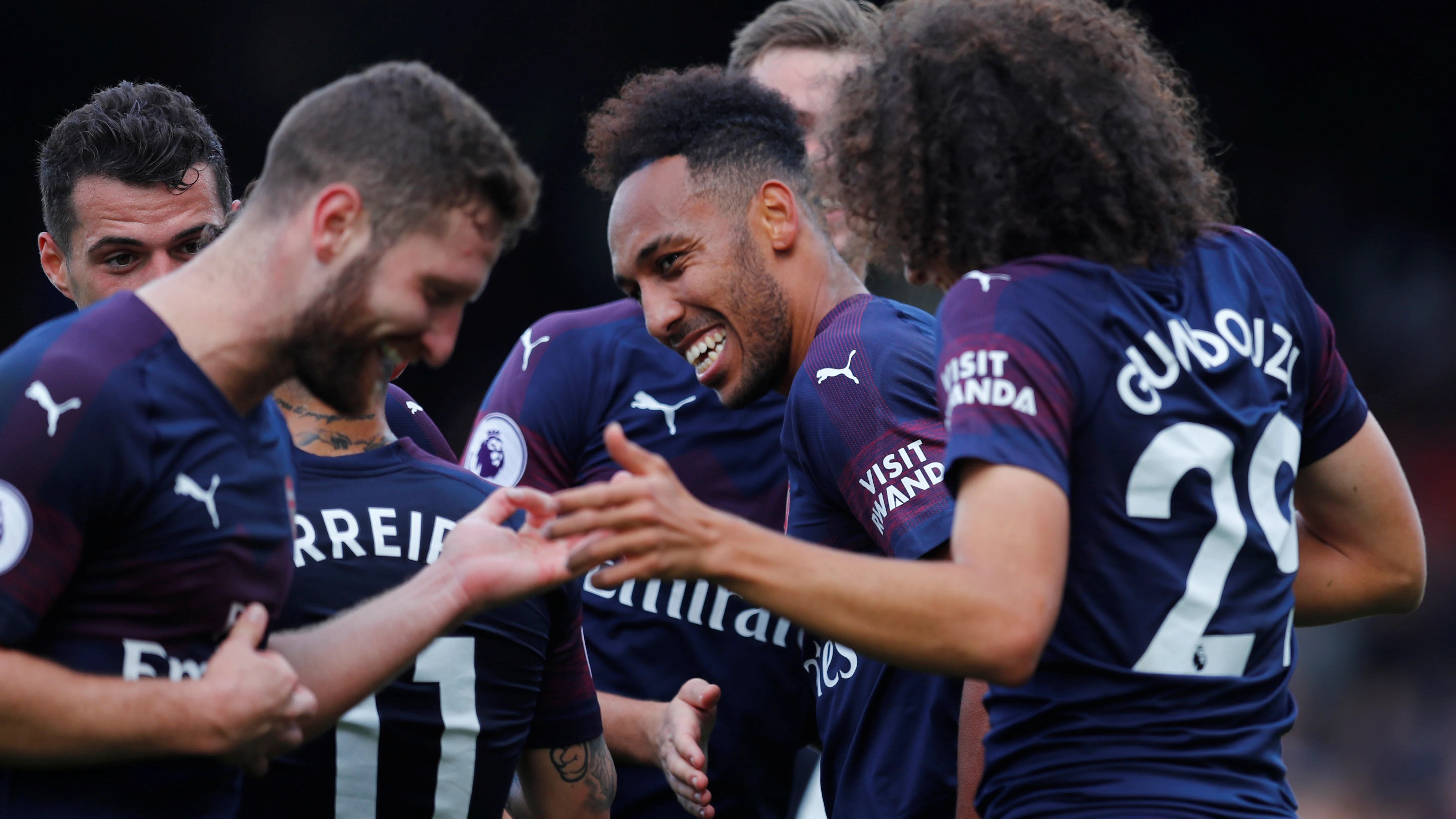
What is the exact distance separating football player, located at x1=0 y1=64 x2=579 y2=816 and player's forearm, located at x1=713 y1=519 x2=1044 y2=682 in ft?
1.42

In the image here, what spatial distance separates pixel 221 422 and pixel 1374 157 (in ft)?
35.8

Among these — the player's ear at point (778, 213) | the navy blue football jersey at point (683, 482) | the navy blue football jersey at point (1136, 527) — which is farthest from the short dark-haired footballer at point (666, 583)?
the navy blue football jersey at point (1136, 527)

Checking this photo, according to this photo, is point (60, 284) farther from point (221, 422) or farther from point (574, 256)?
point (574, 256)

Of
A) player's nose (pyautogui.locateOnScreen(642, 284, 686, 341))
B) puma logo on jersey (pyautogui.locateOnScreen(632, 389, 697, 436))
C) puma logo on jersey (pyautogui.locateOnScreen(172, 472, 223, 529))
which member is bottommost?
puma logo on jersey (pyautogui.locateOnScreen(632, 389, 697, 436))

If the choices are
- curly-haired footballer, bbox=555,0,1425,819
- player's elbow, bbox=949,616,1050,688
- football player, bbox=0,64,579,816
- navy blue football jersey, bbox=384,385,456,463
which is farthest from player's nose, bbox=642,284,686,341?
player's elbow, bbox=949,616,1050,688

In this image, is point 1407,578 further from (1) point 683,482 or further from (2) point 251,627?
(2) point 251,627

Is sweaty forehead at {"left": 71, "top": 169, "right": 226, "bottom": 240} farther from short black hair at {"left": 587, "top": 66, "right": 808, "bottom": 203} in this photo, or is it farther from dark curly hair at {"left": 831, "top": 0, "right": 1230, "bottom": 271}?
dark curly hair at {"left": 831, "top": 0, "right": 1230, "bottom": 271}

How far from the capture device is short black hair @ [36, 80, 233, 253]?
393 cm

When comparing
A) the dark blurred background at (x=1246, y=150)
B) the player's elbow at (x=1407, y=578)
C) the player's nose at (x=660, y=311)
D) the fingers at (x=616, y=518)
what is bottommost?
the dark blurred background at (x=1246, y=150)

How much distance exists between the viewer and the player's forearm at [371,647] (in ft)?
7.39

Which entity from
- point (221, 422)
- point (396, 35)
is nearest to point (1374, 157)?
point (396, 35)

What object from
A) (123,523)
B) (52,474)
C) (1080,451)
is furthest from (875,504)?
(52,474)

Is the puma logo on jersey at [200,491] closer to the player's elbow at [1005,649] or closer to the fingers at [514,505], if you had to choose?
the fingers at [514,505]

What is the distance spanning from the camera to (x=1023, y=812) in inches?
87.0
